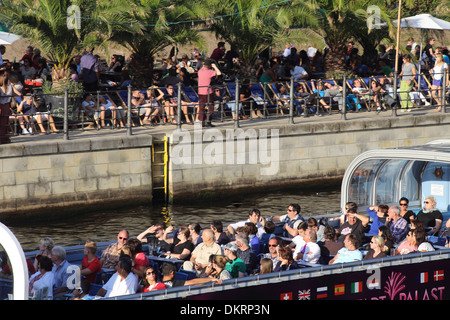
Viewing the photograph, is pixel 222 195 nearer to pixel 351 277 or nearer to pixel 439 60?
pixel 439 60

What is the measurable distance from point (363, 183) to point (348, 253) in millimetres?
3188

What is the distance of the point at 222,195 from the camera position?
19094mm

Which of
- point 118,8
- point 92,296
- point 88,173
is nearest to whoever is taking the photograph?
point 92,296

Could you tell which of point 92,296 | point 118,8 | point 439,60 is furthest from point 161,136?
point 92,296

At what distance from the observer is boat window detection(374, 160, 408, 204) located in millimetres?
12977

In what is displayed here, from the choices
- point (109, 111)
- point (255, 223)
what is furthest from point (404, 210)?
point (109, 111)

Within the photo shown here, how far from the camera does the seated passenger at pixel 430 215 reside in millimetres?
11938

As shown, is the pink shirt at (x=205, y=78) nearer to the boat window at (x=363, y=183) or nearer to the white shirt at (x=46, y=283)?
the boat window at (x=363, y=183)

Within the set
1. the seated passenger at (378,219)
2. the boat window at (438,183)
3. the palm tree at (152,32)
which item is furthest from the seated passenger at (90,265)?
the palm tree at (152,32)

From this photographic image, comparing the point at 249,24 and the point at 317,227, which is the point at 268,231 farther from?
the point at 249,24

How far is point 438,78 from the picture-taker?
2200 centimetres

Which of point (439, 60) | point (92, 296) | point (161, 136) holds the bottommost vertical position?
point (92, 296)

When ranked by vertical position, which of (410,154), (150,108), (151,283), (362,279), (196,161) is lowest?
(362,279)

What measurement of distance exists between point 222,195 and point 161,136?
1891 mm
